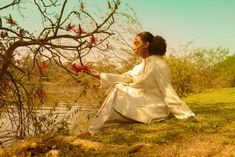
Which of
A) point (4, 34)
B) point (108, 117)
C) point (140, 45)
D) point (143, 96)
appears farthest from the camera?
point (140, 45)

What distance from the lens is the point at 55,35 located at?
17.2 feet

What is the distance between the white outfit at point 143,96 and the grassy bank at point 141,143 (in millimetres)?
319

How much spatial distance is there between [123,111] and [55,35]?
1.99 m

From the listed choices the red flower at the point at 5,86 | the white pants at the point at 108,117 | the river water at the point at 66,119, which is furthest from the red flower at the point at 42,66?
the white pants at the point at 108,117

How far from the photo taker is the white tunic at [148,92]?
693cm

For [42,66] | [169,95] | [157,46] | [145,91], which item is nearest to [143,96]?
[145,91]

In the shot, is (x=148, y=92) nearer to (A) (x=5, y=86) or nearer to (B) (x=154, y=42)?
(B) (x=154, y=42)

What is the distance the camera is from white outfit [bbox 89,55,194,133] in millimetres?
6832

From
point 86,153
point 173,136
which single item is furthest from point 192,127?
point 86,153

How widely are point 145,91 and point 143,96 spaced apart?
101 mm

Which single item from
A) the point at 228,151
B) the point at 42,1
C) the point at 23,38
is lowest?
the point at 228,151

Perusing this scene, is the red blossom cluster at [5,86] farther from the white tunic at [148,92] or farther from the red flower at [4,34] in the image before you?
the white tunic at [148,92]

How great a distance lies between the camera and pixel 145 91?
715 centimetres

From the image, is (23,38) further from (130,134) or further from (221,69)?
(221,69)
